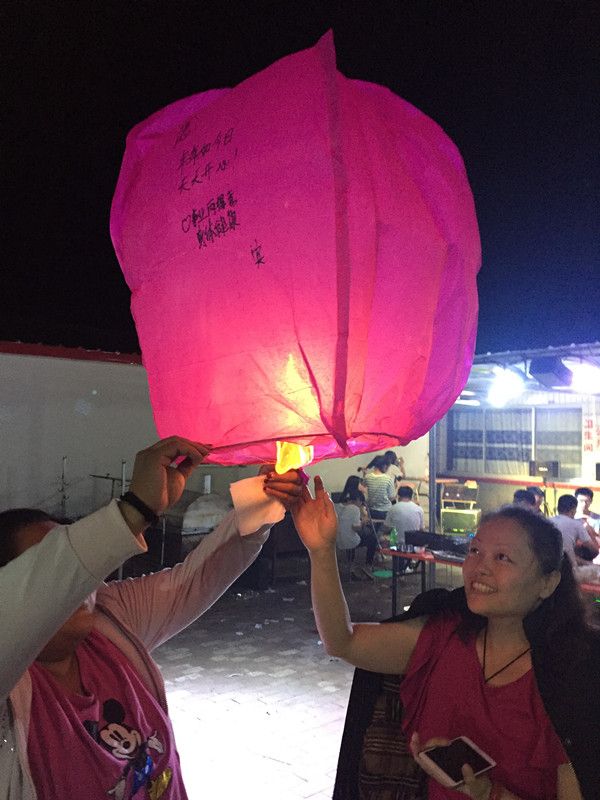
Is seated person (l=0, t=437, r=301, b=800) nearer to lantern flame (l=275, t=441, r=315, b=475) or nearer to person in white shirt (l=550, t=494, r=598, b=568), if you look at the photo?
lantern flame (l=275, t=441, r=315, b=475)

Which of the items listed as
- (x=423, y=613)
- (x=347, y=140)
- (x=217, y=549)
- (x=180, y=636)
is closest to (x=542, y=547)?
(x=423, y=613)

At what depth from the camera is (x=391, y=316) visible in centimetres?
129

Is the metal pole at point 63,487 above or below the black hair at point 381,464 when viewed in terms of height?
below

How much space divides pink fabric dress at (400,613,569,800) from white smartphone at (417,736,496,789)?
12cm

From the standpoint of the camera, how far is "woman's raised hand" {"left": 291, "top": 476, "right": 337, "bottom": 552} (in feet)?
5.92

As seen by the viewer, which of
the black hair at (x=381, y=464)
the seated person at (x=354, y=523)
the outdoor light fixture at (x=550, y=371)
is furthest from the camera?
the black hair at (x=381, y=464)

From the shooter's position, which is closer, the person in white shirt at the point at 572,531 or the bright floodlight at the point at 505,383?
the person in white shirt at the point at 572,531

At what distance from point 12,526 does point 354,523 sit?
979 cm

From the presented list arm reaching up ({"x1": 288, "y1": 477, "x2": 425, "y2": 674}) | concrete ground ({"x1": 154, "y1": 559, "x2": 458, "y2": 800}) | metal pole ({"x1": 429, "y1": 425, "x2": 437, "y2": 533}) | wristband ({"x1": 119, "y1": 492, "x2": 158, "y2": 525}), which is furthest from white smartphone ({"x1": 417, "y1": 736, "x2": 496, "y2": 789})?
metal pole ({"x1": 429, "y1": 425, "x2": 437, "y2": 533})

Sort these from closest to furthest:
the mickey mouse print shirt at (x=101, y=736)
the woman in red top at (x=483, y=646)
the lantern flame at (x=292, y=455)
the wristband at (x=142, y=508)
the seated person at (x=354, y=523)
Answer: the wristband at (x=142, y=508) < the mickey mouse print shirt at (x=101, y=736) < the lantern flame at (x=292, y=455) < the woman in red top at (x=483, y=646) < the seated person at (x=354, y=523)

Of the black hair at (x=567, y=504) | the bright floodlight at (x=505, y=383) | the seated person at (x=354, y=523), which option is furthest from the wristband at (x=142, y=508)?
the seated person at (x=354, y=523)

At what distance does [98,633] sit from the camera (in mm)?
1660

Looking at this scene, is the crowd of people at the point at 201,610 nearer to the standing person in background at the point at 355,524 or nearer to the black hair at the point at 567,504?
the black hair at the point at 567,504

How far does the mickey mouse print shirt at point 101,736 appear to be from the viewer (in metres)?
1.35
